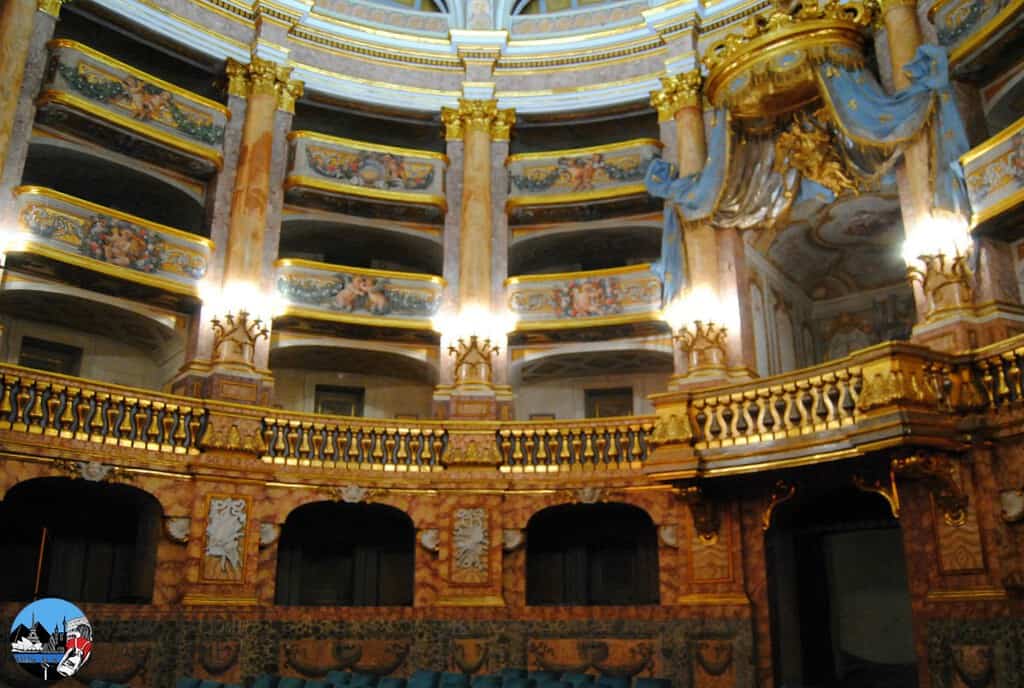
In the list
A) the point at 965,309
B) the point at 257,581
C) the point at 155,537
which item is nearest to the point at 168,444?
the point at 155,537

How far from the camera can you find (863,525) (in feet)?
42.7

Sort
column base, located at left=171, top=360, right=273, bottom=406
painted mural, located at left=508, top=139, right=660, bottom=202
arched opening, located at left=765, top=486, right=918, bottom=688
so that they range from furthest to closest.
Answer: painted mural, located at left=508, top=139, right=660, bottom=202, column base, located at left=171, top=360, right=273, bottom=406, arched opening, located at left=765, top=486, right=918, bottom=688

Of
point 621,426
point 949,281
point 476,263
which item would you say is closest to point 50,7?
point 476,263

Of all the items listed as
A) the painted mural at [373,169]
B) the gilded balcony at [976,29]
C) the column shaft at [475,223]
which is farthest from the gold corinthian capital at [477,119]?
the gilded balcony at [976,29]

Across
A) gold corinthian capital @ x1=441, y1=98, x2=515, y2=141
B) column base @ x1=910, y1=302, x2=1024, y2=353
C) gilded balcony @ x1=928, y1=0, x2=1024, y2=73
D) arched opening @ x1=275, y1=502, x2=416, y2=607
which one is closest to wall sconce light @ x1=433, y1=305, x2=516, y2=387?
arched opening @ x1=275, y1=502, x2=416, y2=607

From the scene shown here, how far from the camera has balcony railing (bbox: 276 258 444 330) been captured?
16.0 metres

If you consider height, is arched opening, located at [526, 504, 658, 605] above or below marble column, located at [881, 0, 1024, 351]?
below

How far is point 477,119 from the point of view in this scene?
1752 centimetres

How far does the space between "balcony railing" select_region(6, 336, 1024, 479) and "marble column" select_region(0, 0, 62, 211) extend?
3689 millimetres

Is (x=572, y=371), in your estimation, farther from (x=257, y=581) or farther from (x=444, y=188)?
(x=257, y=581)

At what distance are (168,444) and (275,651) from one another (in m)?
3.22

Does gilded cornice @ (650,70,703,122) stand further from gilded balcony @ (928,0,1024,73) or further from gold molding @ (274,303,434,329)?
gold molding @ (274,303,434,329)

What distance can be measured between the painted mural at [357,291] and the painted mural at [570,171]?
2.67m

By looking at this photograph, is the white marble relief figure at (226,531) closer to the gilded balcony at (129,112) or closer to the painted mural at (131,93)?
the gilded balcony at (129,112)
